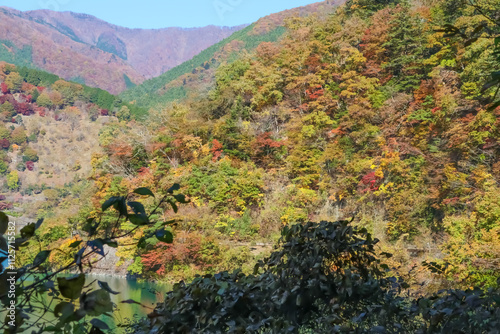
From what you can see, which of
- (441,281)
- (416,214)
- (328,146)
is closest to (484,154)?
(416,214)

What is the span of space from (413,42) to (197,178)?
8217 millimetres

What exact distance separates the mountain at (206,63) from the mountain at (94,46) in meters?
27.2

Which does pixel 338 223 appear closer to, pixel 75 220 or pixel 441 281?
pixel 441 281

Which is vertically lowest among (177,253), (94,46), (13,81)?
(177,253)

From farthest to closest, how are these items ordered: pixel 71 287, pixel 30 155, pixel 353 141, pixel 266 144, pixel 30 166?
1. pixel 30 155
2. pixel 30 166
3. pixel 266 144
4. pixel 353 141
5. pixel 71 287

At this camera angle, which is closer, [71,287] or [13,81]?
[71,287]

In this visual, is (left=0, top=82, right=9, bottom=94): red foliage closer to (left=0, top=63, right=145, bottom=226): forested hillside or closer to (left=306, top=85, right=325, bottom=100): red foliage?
(left=0, top=63, right=145, bottom=226): forested hillside

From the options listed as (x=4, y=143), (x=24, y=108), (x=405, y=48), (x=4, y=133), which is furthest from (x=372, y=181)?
(x=24, y=108)

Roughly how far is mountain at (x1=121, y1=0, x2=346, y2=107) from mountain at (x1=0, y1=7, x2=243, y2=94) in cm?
2719

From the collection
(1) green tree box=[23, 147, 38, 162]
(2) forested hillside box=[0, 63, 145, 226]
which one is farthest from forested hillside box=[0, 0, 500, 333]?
(1) green tree box=[23, 147, 38, 162]

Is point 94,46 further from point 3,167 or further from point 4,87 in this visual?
point 3,167

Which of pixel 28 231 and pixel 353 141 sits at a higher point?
pixel 28 231

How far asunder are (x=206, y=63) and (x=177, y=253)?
39584 mm

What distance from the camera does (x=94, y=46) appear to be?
104 metres
